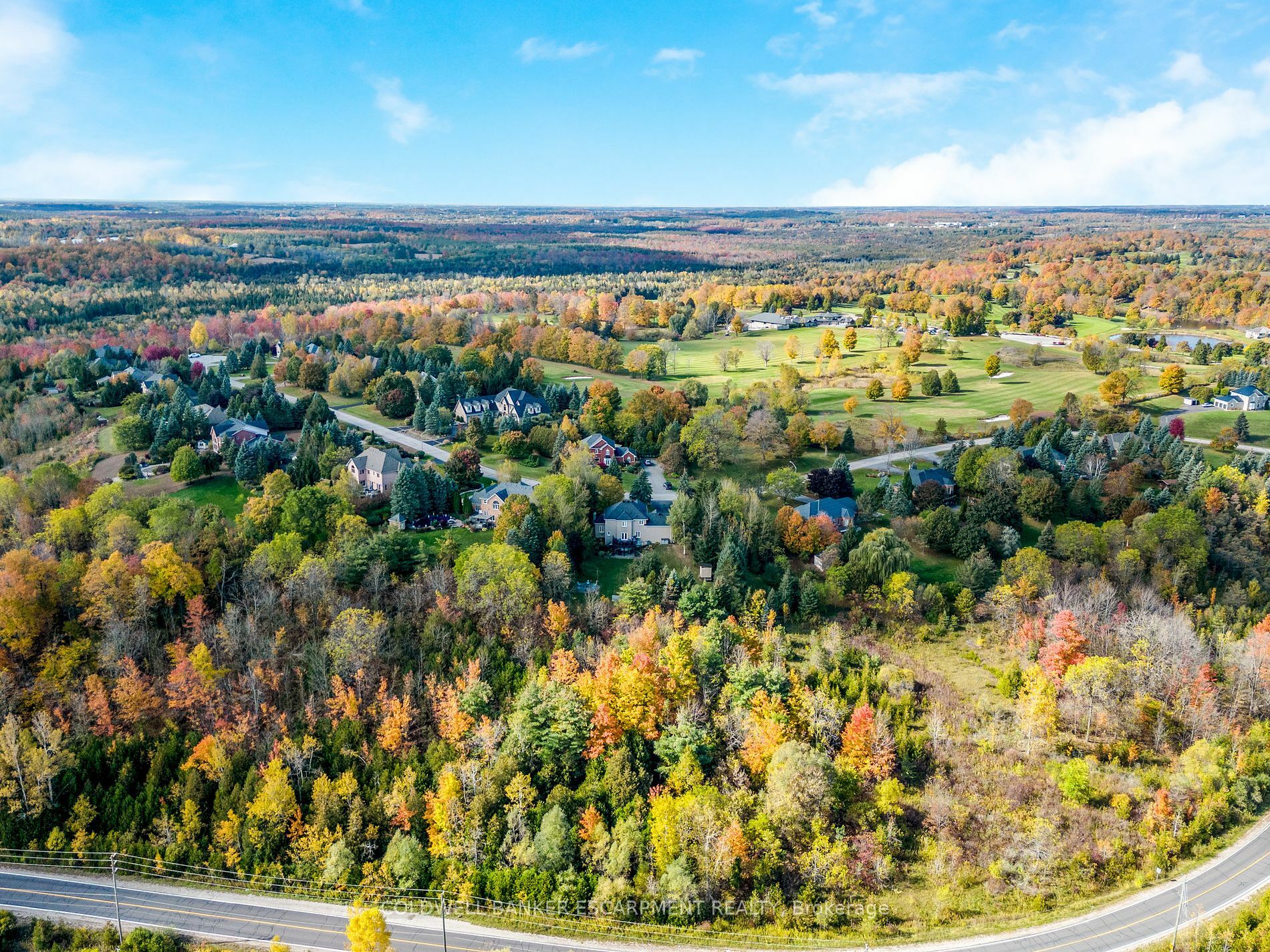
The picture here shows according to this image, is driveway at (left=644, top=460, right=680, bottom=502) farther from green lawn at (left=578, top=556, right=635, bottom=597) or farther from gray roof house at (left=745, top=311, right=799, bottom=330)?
gray roof house at (left=745, top=311, right=799, bottom=330)

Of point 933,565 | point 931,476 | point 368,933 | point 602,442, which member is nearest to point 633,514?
point 602,442

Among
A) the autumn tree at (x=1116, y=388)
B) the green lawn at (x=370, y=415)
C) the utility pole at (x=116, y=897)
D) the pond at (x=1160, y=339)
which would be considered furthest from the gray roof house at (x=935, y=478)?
the pond at (x=1160, y=339)

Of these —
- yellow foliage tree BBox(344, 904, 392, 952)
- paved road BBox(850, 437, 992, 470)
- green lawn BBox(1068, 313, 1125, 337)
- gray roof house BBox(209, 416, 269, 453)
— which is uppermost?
green lawn BBox(1068, 313, 1125, 337)

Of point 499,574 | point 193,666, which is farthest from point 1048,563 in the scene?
point 193,666

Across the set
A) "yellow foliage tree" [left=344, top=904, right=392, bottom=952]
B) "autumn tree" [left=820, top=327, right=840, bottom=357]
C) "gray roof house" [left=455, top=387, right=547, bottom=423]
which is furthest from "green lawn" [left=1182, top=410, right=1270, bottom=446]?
"yellow foliage tree" [left=344, top=904, right=392, bottom=952]

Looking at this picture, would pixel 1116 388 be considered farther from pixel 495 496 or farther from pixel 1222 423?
pixel 495 496
